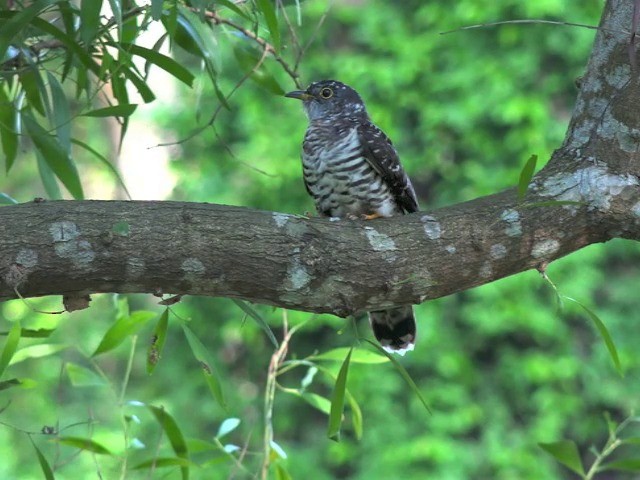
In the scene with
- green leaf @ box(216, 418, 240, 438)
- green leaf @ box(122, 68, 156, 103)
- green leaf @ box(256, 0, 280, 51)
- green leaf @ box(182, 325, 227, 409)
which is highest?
green leaf @ box(256, 0, 280, 51)

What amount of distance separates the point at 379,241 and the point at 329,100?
5.19ft

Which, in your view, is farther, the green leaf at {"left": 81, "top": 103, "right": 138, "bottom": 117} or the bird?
the bird

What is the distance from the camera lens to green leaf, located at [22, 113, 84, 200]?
2.16 metres

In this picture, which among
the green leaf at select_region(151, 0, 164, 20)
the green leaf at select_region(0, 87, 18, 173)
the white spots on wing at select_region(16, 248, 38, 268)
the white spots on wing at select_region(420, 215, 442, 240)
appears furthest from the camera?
the green leaf at select_region(0, 87, 18, 173)

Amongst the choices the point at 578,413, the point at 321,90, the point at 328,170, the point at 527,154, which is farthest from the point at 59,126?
the point at 578,413

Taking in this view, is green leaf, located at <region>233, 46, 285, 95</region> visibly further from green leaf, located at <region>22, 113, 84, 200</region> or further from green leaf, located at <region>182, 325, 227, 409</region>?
green leaf, located at <region>182, 325, 227, 409</region>

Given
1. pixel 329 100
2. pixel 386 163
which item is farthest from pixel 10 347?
pixel 329 100

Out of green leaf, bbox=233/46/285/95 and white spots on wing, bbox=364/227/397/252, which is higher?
green leaf, bbox=233/46/285/95

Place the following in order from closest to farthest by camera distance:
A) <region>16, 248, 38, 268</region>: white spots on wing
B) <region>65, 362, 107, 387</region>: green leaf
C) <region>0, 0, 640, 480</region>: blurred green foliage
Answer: <region>16, 248, 38, 268</region>: white spots on wing → <region>65, 362, 107, 387</region>: green leaf → <region>0, 0, 640, 480</region>: blurred green foliage

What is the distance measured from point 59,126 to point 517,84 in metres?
3.51

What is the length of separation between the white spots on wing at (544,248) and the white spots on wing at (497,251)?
6cm

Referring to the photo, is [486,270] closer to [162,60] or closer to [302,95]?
[162,60]

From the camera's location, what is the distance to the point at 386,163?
2902 millimetres

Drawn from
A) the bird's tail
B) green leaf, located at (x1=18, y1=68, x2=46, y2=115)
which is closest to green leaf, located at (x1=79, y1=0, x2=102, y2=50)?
green leaf, located at (x1=18, y1=68, x2=46, y2=115)
